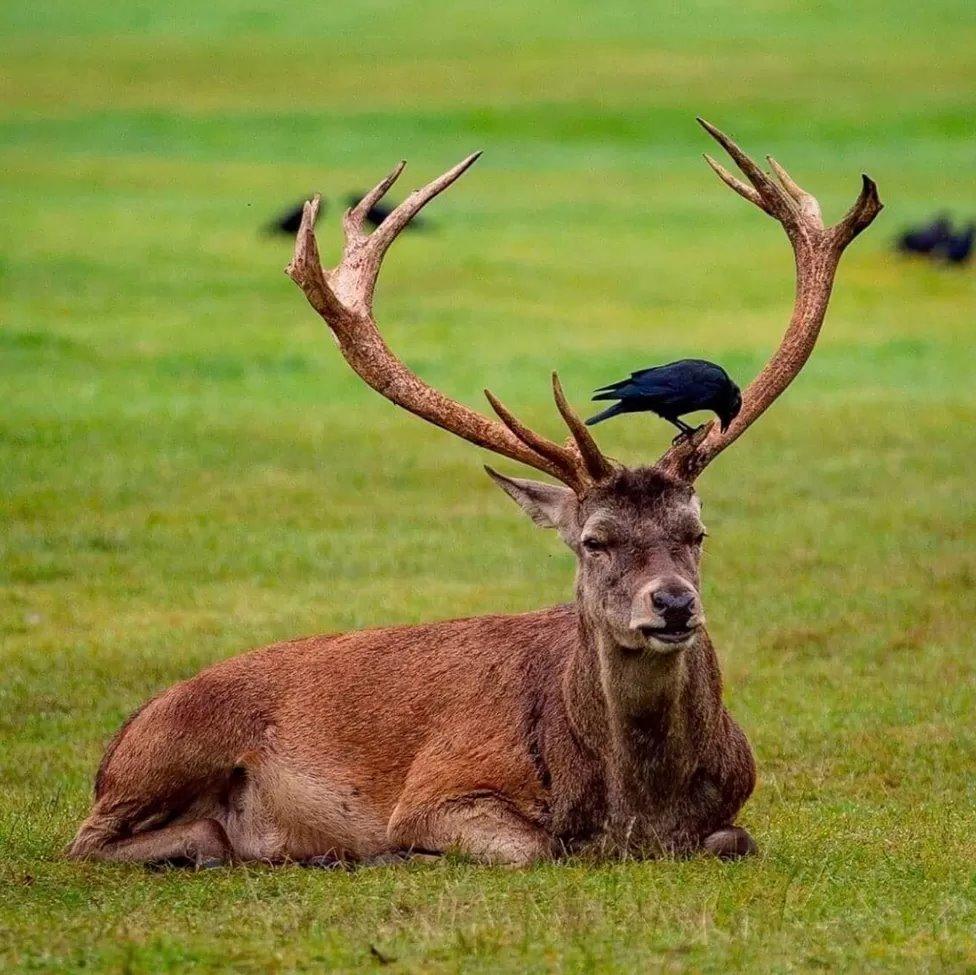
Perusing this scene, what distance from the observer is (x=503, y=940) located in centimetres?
731

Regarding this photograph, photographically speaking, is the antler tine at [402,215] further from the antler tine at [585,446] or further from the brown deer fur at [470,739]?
the antler tine at [585,446]

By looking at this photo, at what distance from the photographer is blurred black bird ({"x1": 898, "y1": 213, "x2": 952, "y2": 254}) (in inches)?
1598

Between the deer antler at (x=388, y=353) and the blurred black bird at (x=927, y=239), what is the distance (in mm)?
30964

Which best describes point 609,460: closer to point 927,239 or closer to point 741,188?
point 741,188

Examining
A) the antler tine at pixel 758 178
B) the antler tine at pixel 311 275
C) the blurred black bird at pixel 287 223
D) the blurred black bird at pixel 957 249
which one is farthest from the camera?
the blurred black bird at pixel 287 223

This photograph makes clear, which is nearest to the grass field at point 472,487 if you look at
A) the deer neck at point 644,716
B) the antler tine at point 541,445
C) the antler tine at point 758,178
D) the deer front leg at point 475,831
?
the deer front leg at point 475,831

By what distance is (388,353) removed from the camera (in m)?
10.4

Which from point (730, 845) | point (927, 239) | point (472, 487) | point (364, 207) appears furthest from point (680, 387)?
point (927, 239)

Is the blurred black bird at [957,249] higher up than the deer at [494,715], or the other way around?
the blurred black bird at [957,249]

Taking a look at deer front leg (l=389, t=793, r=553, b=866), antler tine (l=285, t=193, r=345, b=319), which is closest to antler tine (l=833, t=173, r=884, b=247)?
antler tine (l=285, t=193, r=345, b=319)

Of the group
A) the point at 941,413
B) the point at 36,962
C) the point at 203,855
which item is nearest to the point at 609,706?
the point at 203,855

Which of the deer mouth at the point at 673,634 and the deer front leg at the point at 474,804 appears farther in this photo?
the deer front leg at the point at 474,804

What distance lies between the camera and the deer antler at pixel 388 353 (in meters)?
9.27

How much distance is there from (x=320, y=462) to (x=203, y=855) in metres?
14.1
